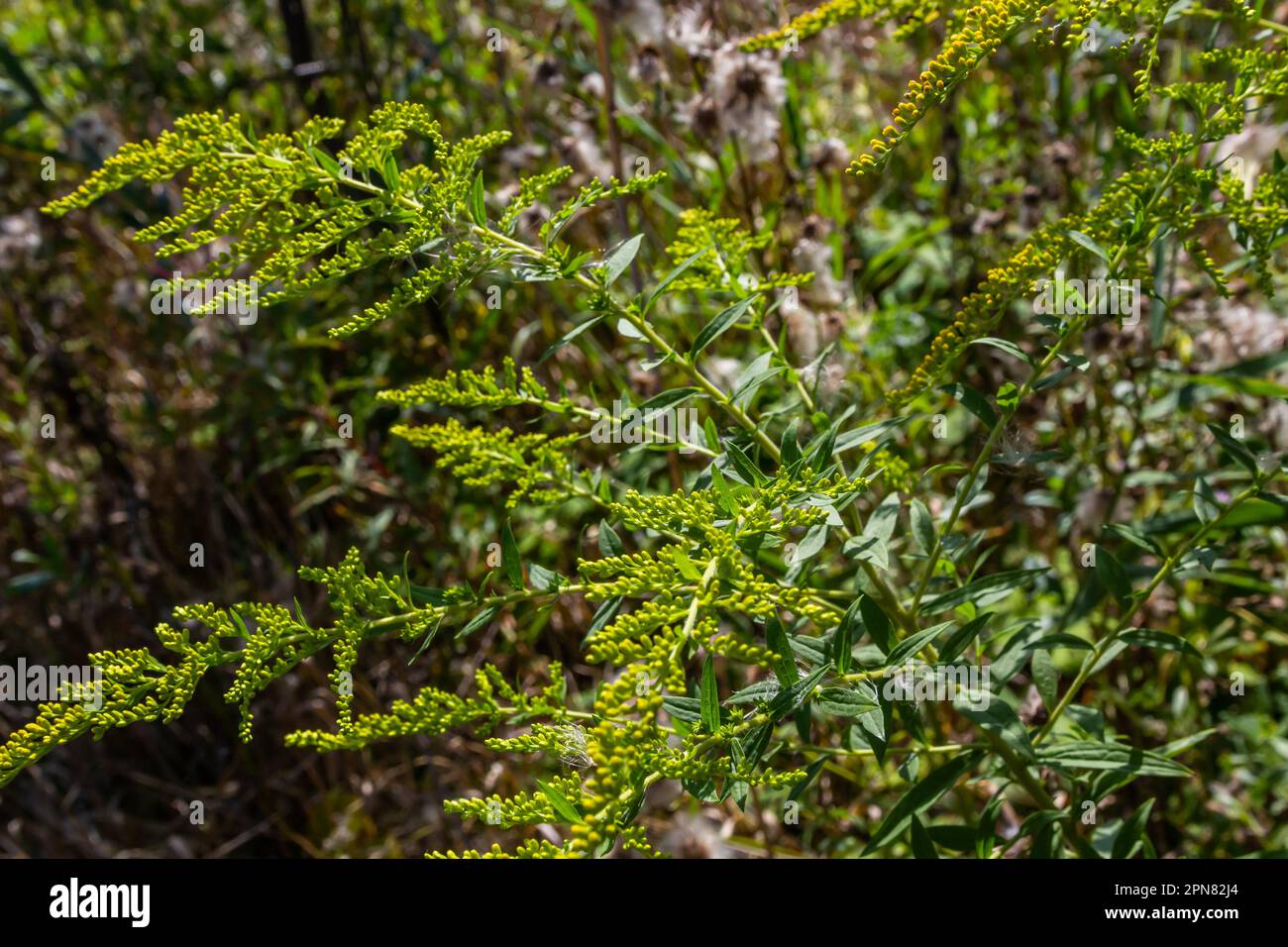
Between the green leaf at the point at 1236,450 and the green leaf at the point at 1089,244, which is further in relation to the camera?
the green leaf at the point at 1236,450

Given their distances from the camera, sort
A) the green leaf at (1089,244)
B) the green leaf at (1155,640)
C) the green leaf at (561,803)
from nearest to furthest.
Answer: the green leaf at (561,803) < the green leaf at (1089,244) < the green leaf at (1155,640)

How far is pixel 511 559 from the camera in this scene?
112cm

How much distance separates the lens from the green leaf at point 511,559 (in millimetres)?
1104


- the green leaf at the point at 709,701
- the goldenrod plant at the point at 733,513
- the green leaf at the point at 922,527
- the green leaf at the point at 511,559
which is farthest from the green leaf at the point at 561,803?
the green leaf at the point at 922,527

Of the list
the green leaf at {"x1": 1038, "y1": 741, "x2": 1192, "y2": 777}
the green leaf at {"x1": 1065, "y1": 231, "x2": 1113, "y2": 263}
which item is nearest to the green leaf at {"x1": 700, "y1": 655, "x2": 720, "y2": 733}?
the green leaf at {"x1": 1038, "y1": 741, "x2": 1192, "y2": 777}

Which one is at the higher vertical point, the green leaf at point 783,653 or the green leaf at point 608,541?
the green leaf at point 608,541

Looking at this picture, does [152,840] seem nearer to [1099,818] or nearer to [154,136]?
[154,136]

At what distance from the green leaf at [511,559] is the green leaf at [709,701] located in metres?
0.23

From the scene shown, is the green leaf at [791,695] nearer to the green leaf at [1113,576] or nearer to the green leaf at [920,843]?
the green leaf at [920,843]

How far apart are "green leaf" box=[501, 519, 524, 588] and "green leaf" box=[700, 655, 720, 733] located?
23 cm

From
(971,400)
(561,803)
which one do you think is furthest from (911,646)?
(561,803)

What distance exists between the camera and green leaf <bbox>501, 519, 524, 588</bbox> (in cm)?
110

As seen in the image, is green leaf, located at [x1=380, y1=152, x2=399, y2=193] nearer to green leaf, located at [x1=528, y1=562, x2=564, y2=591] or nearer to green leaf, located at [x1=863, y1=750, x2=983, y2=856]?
green leaf, located at [x1=528, y1=562, x2=564, y2=591]

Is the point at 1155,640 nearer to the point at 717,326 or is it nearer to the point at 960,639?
the point at 960,639
